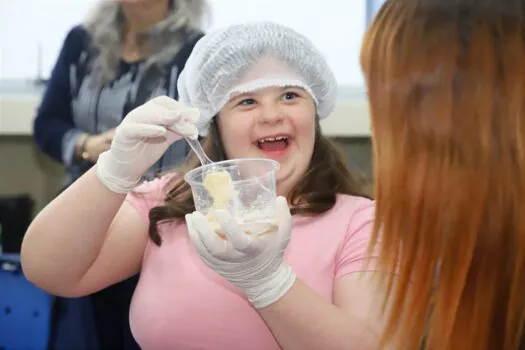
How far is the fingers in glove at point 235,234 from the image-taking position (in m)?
0.97

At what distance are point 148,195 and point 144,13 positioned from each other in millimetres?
714

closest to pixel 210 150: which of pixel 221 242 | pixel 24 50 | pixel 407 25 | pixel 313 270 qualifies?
pixel 313 270

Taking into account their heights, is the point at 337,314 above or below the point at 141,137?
→ below

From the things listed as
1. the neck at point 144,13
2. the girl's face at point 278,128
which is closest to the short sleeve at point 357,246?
the girl's face at point 278,128

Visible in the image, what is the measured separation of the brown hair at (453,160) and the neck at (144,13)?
114 centimetres

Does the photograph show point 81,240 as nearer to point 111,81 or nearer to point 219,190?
point 219,190

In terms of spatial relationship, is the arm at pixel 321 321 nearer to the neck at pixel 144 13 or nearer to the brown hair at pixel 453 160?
A: the brown hair at pixel 453 160

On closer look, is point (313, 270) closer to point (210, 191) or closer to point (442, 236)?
point (210, 191)

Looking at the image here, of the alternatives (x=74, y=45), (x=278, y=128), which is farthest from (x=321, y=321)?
(x=74, y=45)

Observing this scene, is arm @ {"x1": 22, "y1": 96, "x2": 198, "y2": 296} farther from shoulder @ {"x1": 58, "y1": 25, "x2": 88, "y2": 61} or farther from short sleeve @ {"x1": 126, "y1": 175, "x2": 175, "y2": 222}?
shoulder @ {"x1": 58, "y1": 25, "x2": 88, "y2": 61}

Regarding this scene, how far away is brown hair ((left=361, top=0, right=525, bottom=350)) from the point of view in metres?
0.80

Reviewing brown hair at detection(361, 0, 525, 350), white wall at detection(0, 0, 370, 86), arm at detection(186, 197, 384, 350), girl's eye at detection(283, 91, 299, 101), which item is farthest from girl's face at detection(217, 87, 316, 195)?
white wall at detection(0, 0, 370, 86)

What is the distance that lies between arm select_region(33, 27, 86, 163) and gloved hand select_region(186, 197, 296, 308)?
1.09 meters

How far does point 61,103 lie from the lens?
203cm
